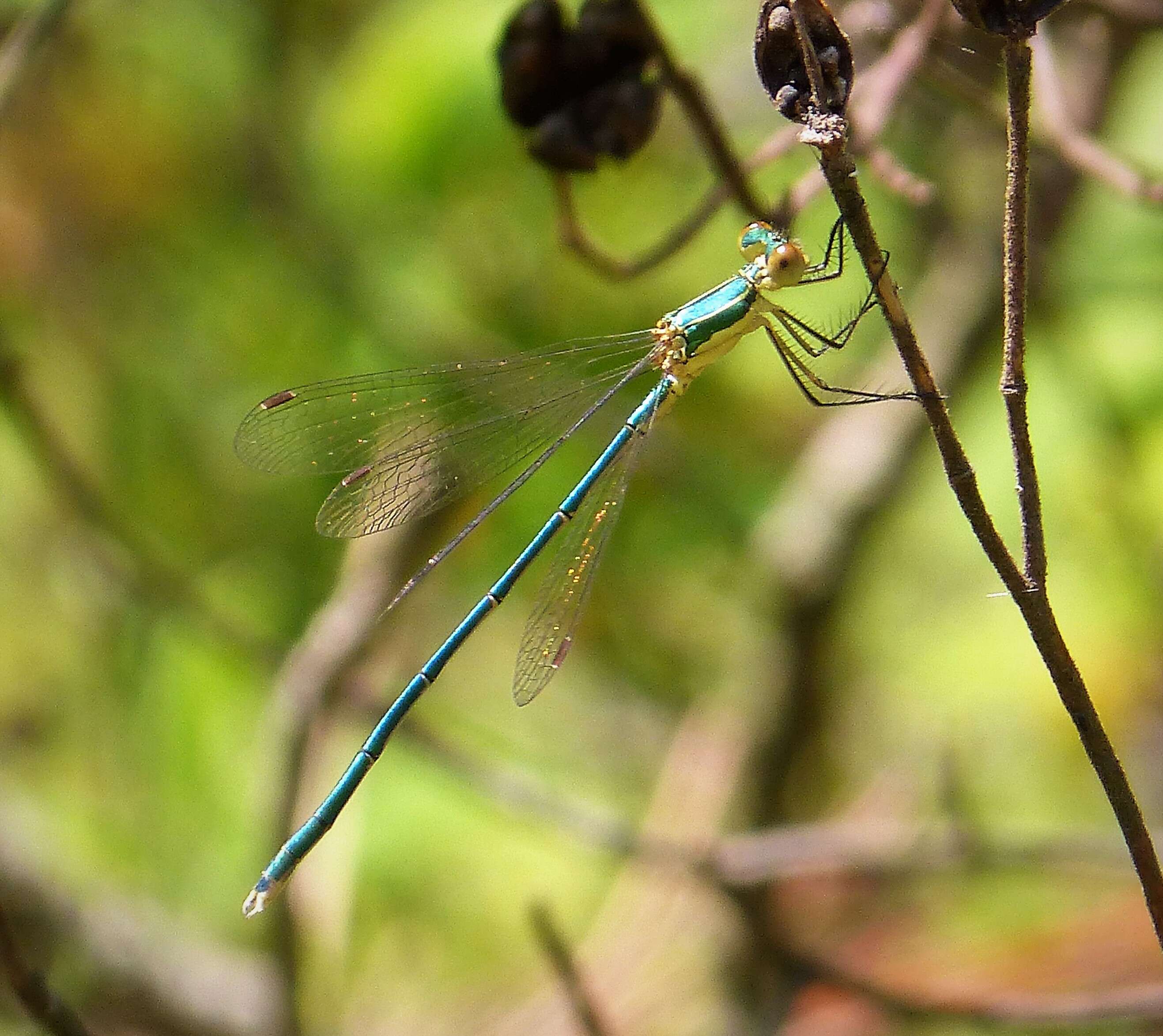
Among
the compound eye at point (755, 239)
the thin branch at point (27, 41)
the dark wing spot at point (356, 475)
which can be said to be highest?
the thin branch at point (27, 41)

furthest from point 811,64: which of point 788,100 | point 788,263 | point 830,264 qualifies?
point 788,263

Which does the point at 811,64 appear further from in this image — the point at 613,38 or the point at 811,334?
the point at 811,334

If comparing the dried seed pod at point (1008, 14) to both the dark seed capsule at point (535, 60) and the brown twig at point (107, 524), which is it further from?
the brown twig at point (107, 524)

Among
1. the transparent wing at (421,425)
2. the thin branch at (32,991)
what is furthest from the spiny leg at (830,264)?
the thin branch at (32,991)

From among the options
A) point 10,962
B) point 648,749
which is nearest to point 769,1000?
point 648,749

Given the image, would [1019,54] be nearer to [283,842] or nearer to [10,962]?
[10,962]

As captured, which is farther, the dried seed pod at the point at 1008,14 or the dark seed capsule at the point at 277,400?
the dark seed capsule at the point at 277,400
